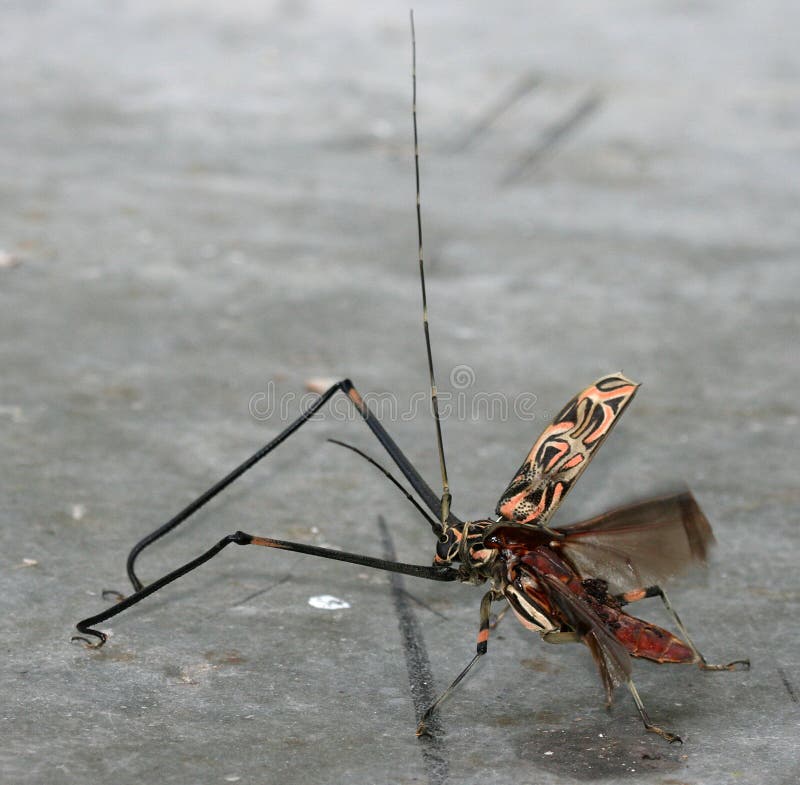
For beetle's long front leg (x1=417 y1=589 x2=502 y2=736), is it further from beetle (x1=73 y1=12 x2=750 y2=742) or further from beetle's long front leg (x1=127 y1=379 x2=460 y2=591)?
beetle's long front leg (x1=127 y1=379 x2=460 y2=591)

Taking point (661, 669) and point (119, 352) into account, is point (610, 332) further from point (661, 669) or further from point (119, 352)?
point (661, 669)

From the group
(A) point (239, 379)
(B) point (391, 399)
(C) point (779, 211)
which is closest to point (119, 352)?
(A) point (239, 379)

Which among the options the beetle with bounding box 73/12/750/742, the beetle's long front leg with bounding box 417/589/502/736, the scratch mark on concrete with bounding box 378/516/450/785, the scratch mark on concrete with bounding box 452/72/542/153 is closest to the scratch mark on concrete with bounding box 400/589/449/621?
the scratch mark on concrete with bounding box 378/516/450/785

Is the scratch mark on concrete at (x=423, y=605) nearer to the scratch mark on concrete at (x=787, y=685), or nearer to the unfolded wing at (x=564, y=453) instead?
the unfolded wing at (x=564, y=453)

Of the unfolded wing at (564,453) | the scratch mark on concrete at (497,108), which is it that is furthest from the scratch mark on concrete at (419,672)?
the scratch mark on concrete at (497,108)

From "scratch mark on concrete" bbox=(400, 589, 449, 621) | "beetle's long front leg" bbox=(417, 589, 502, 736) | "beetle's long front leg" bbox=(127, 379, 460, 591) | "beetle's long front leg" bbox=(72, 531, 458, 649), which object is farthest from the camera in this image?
"scratch mark on concrete" bbox=(400, 589, 449, 621)

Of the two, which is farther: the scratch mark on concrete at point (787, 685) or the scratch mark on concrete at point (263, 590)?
the scratch mark on concrete at point (263, 590)
